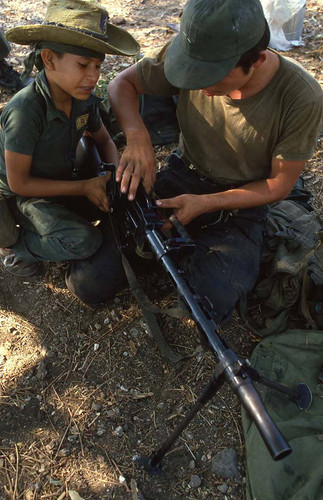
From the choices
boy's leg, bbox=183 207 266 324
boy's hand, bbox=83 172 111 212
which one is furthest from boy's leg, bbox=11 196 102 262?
boy's leg, bbox=183 207 266 324

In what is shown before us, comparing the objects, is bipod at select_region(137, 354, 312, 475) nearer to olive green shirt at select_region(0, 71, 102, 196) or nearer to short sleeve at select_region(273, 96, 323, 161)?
short sleeve at select_region(273, 96, 323, 161)

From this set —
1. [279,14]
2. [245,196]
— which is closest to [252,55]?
[245,196]

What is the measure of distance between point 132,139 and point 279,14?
13.2 ft

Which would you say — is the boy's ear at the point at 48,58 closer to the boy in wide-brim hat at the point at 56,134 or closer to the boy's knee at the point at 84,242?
the boy in wide-brim hat at the point at 56,134

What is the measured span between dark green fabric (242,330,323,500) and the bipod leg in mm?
504

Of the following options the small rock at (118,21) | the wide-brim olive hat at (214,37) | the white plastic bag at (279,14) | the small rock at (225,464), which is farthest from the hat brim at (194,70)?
the small rock at (118,21)

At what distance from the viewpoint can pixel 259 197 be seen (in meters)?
2.77

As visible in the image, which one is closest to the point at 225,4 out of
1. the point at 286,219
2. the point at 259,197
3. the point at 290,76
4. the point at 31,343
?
the point at 290,76

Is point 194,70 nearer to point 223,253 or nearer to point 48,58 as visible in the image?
point 48,58

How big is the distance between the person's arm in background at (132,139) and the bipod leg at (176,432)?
1.29m

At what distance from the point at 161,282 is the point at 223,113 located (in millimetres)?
1359

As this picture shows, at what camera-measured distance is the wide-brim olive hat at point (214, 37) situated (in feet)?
6.59

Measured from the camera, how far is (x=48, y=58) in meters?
2.40

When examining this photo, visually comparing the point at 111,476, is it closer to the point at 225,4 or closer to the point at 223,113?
the point at 223,113
